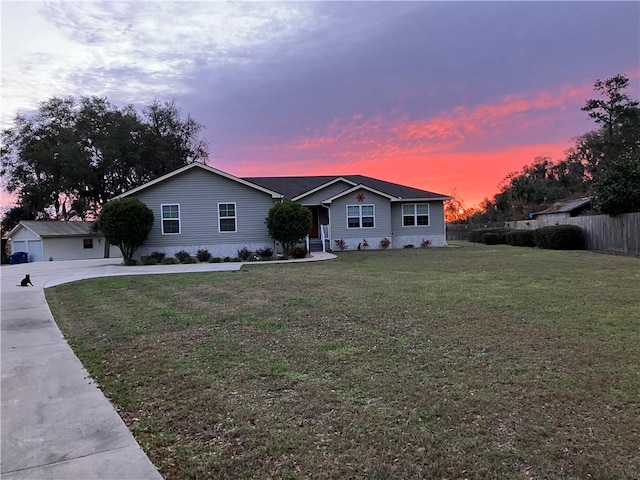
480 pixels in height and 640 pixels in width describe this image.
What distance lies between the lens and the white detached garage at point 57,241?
33.1m

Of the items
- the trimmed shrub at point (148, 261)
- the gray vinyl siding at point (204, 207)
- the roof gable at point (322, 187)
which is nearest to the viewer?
the trimmed shrub at point (148, 261)

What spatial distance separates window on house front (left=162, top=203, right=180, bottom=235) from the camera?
20812 millimetres

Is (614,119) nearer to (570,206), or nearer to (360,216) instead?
(570,206)

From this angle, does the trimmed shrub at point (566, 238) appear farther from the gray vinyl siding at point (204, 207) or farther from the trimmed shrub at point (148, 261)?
the trimmed shrub at point (148, 261)

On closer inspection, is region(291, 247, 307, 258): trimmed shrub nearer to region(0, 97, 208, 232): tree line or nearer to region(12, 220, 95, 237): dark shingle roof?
region(0, 97, 208, 232): tree line

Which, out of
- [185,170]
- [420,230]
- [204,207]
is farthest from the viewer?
[420,230]

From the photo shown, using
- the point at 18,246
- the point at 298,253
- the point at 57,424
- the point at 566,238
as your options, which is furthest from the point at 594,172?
the point at 18,246

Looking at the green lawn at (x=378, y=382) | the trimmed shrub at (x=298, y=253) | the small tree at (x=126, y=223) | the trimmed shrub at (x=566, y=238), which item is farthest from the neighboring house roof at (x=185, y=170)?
the trimmed shrub at (x=566, y=238)

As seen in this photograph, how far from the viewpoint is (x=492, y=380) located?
3.83m

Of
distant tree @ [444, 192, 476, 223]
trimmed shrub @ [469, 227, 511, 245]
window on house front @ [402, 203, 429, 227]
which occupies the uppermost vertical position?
distant tree @ [444, 192, 476, 223]

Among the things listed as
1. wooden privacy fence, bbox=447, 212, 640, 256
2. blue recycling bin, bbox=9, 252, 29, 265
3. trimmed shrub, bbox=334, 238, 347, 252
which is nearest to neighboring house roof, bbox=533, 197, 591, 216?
wooden privacy fence, bbox=447, 212, 640, 256

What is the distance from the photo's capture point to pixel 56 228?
34.2m

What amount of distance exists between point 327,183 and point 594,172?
112 ft

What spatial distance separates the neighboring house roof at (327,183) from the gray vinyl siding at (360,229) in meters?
1.04
